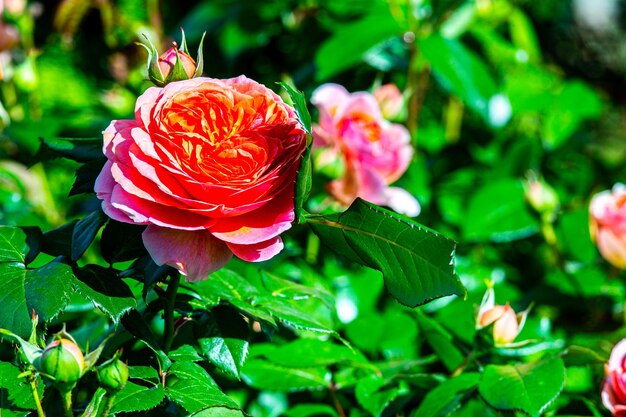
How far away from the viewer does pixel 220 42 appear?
1.45 metres

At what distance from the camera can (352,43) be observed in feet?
3.71

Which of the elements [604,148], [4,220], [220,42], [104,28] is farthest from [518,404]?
[604,148]

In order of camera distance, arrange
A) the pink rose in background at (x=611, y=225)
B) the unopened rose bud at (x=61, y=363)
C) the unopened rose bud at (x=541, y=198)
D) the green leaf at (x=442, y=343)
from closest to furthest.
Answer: the unopened rose bud at (x=61, y=363)
the green leaf at (x=442, y=343)
the pink rose in background at (x=611, y=225)
the unopened rose bud at (x=541, y=198)

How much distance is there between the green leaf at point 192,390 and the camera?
512 millimetres

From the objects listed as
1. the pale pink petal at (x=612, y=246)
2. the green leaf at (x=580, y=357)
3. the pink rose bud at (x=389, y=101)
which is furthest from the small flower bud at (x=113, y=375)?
the pale pink petal at (x=612, y=246)

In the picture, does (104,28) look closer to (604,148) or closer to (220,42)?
(220,42)

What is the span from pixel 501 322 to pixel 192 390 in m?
0.29

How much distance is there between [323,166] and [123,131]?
41cm

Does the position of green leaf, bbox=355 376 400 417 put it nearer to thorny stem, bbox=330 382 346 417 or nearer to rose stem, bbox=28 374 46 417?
thorny stem, bbox=330 382 346 417

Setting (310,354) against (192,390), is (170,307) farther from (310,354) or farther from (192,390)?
(310,354)

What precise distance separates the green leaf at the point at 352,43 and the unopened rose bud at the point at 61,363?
704mm

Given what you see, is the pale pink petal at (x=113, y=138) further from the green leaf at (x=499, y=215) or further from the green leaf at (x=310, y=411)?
the green leaf at (x=499, y=215)

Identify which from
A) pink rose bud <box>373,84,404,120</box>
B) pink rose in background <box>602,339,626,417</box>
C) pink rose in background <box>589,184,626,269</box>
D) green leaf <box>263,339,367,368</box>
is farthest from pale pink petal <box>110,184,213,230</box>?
pink rose in background <box>589,184,626,269</box>

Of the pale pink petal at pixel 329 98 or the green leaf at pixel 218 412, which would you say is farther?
the pale pink petal at pixel 329 98
